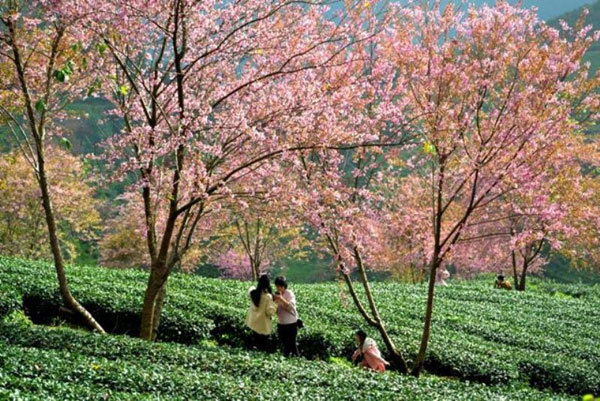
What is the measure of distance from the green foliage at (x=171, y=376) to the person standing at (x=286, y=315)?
52 centimetres

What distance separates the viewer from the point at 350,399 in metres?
7.57

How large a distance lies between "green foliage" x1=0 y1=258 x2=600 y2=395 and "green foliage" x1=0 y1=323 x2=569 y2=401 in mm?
2128

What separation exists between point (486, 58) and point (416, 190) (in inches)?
1200

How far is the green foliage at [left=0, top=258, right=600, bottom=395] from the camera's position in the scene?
1216cm

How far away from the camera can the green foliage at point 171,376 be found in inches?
254

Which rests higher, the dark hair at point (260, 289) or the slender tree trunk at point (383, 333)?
the dark hair at point (260, 289)

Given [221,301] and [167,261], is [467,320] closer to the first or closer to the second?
[221,301]

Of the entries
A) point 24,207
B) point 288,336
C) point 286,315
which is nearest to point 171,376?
point 286,315

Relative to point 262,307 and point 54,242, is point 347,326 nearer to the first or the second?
point 262,307

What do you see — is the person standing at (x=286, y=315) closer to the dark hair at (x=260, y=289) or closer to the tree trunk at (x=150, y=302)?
the dark hair at (x=260, y=289)

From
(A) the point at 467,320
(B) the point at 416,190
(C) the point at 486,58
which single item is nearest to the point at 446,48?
(C) the point at 486,58

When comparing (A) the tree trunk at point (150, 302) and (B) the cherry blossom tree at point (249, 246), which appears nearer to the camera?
(A) the tree trunk at point (150, 302)

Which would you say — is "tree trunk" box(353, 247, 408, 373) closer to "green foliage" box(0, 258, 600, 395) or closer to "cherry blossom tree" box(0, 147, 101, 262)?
"green foliage" box(0, 258, 600, 395)

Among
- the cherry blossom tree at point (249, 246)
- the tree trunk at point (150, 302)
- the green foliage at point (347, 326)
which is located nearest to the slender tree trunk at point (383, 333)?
the green foliage at point (347, 326)
